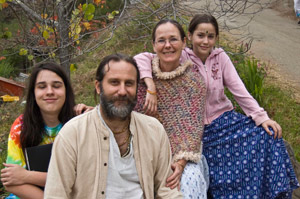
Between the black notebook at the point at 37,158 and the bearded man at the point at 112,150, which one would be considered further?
the black notebook at the point at 37,158

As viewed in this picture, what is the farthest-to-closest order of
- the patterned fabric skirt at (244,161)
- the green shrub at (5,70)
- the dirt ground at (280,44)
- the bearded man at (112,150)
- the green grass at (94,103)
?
1. the green shrub at (5,70)
2. the dirt ground at (280,44)
3. the green grass at (94,103)
4. the patterned fabric skirt at (244,161)
5. the bearded man at (112,150)

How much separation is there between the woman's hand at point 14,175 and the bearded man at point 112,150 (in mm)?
371

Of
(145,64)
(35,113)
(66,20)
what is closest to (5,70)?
(66,20)

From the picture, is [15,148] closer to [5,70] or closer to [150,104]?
[150,104]

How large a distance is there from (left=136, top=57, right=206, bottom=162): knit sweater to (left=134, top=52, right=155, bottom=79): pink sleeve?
1.8 inches

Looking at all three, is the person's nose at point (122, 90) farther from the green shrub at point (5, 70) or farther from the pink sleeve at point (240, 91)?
the green shrub at point (5, 70)

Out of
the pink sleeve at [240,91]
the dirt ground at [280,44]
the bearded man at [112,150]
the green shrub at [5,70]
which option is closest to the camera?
the bearded man at [112,150]

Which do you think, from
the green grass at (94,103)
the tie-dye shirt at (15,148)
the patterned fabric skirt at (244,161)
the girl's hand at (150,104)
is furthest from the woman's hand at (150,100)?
the green grass at (94,103)

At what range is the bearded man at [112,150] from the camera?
2072 millimetres

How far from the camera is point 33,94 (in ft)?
8.41

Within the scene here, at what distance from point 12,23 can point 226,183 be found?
9.64 meters

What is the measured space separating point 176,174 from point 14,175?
114 cm

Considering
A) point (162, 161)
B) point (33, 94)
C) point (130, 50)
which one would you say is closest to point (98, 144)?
point (162, 161)

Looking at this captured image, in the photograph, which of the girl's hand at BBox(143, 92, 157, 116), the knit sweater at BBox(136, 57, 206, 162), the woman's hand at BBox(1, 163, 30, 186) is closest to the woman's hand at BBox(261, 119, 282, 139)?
the knit sweater at BBox(136, 57, 206, 162)
